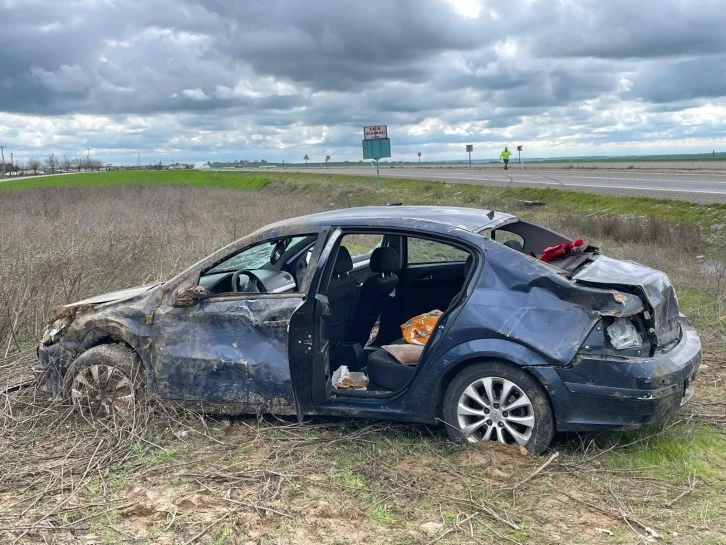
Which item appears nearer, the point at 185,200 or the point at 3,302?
the point at 3,302

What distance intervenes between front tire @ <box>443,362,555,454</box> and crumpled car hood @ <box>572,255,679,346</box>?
73 cm

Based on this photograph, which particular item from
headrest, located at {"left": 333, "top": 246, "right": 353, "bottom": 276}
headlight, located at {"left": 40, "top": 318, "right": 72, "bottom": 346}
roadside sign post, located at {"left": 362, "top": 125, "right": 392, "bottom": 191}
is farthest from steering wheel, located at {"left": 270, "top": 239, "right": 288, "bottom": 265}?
roadside sign post, located at {"left": 362, "top": 125, "right": 392, "bottom": 191}

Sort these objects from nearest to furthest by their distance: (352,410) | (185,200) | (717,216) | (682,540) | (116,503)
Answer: (682,540) → (116,503) → (352,410) → (717,216) → (185,200)

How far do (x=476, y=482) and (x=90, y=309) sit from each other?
314 centimetres

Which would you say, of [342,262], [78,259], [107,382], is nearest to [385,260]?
[342,262]

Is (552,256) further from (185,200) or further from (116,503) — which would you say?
(185,200)

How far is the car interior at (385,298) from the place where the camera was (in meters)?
4.83

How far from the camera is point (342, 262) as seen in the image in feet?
16.4

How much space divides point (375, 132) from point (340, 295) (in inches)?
1027

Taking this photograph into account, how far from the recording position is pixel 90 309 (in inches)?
208

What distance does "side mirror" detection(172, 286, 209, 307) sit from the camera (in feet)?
16.1

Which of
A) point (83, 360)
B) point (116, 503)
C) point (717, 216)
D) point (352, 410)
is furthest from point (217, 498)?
point (717, 216)

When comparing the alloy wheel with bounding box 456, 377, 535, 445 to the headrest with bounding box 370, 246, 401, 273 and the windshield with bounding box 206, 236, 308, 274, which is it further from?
the windshield with bounding box 206, 236, 308, 274

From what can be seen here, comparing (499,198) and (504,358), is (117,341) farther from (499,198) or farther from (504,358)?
(499,198)
